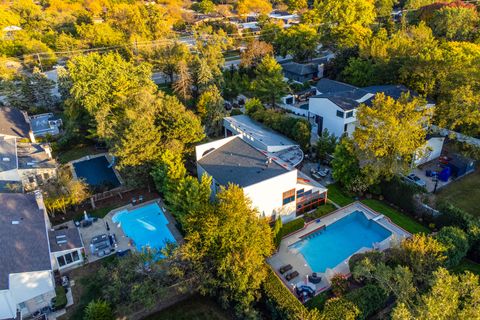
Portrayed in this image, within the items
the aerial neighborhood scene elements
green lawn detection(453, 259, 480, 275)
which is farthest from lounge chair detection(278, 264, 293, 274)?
green lawn detection(453, 259, 480, 275)

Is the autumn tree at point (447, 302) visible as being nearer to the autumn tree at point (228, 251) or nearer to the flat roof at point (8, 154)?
the autumn tree at point (228, 251)

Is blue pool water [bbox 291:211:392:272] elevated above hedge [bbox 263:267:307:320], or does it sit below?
below

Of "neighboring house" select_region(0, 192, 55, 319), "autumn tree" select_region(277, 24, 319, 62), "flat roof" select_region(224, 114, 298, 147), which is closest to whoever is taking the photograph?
"neighboring house" select_region(0, 192, 55, 319)

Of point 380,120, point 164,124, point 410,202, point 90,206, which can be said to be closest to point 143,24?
point 164,124

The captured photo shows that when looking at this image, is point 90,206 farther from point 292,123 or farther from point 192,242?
point 292,123

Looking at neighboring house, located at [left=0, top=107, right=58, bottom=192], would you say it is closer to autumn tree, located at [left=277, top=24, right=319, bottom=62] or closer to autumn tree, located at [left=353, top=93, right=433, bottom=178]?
autumn tree, located at [left=353, top=93, right=433, bottom=178]

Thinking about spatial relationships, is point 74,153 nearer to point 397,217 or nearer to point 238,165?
point 238,165

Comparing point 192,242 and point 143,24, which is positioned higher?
point 143,24

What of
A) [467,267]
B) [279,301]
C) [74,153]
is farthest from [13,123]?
[467,267]
